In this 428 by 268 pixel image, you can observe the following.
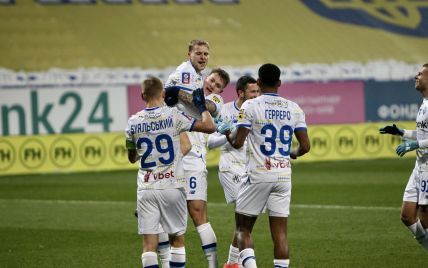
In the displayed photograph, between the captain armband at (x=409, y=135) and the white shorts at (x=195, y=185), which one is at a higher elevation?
the captain armband at (x=409, y=135)

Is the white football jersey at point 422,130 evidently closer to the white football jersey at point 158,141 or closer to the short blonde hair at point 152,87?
the white football jersey at point 158,141

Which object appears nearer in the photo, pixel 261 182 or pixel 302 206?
pixel 261 182

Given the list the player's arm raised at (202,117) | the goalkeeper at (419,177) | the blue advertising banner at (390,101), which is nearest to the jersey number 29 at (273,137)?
the player's arm raised at (202,117)

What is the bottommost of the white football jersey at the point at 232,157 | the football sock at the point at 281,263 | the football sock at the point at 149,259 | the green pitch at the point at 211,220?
the green pitch at the point at 211,220

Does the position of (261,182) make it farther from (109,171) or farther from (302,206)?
(109,171)

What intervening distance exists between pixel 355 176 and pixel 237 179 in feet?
38.1

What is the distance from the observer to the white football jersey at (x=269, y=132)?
8523 mm

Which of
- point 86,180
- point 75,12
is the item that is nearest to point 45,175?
point 86,180

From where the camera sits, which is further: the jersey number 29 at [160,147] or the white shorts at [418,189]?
the white shorts at [418,189]

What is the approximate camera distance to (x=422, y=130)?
33.0 feet

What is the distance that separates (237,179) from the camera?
412 inches

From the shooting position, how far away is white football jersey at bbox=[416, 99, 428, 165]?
9973 mm

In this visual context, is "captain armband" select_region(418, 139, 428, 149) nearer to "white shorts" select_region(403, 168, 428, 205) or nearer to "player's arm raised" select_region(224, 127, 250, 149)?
"white shorts" select_region(403, 168, 428, 205)

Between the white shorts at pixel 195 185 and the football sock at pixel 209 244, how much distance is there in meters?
0.39
